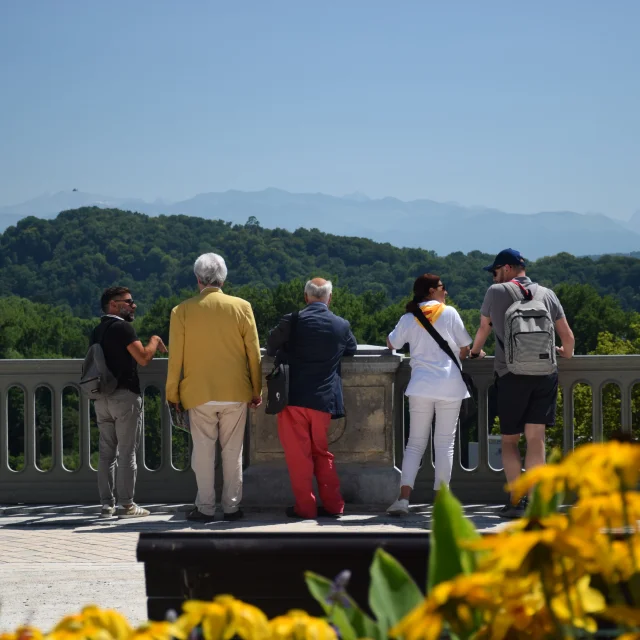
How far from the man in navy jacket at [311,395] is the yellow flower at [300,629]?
19.7 ft

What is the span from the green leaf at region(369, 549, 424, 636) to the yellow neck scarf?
589cm

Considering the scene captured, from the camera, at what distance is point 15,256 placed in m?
101

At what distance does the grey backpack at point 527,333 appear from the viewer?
7.48m

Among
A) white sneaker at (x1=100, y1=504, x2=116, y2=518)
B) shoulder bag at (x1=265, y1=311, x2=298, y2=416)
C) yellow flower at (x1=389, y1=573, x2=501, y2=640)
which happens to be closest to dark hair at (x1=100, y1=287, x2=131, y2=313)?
shoulder bag at (x1=265, y1=311, x2=298, y2=416)

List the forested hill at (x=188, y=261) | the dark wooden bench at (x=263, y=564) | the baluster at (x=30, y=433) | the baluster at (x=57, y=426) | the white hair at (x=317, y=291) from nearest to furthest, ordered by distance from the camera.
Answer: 1. the dark wooden bench at (x=263, y=564)
2. the white hair at (x=317, y=291)
3. the baluster at (x=57, y=426)
4. the baluster at (x=30, y=433)
5. the forested hill at (x=188, y=261)

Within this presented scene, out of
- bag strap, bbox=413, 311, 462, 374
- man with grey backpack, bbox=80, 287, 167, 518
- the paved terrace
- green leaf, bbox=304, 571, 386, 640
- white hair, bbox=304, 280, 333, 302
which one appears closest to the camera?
green leaf, bbox=304, 571, 386, 640

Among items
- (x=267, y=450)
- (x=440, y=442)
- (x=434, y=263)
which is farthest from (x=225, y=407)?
(x=434, y=263)

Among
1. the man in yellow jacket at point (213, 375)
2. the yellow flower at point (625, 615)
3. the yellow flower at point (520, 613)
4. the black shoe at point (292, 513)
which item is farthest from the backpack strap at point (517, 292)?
the yellow flower at point (625, 615)

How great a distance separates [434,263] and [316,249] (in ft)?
56.9

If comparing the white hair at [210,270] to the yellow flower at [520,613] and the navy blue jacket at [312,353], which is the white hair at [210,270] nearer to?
the navy blue jacket at [312,353]

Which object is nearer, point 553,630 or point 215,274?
point 553,630

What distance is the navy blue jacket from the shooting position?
7.62 meters

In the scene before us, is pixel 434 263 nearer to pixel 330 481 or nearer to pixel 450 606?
pixel 330 481

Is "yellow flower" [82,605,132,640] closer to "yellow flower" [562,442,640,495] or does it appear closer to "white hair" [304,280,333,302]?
"yellow flower" [562,442,640,495]
